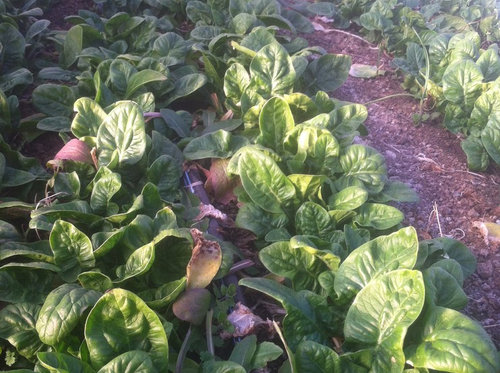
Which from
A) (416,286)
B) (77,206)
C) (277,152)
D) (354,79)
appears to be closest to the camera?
(416,286)

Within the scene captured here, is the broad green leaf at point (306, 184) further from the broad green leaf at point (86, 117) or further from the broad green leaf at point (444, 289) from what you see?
the broad green leaf at point (86, 117)

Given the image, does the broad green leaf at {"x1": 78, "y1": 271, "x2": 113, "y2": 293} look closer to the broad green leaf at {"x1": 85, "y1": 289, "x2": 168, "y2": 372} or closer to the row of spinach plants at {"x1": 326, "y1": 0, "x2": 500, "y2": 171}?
the broad green leaf at {"x1": 85, "y1": 289, "x2": 168, "y2": 372}

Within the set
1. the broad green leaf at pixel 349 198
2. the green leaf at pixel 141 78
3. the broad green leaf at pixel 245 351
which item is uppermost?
the green leaf at pixel 141 78

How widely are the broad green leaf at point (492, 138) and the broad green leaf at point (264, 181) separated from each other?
132cm

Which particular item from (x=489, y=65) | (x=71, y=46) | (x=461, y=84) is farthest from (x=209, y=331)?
(x=489, y=65)

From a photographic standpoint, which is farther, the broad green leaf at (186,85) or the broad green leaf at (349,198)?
the broad green leaf at (186,85)

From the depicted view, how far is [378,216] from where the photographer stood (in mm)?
1750

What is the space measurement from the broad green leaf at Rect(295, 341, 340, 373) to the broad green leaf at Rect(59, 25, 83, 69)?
1.89 meters

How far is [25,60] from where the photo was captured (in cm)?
258

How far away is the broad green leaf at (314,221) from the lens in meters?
1.73

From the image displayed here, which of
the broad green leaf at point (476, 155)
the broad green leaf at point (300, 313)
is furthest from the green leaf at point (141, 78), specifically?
the broad green leaf at point (476, 155)

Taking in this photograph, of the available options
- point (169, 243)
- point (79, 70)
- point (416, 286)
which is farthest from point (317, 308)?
point (79, 70)

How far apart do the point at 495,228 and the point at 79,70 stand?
221 centimetres

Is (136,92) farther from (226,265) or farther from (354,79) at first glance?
(354,79)
